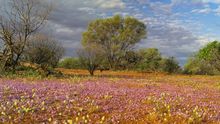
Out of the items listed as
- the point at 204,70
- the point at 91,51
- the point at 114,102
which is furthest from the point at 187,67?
the point at 114,102

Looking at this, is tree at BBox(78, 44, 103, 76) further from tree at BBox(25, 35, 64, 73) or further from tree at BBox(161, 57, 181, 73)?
tree at BBox(161, 57, 181, 73)

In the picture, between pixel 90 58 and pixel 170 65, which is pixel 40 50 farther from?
pixel 170 65

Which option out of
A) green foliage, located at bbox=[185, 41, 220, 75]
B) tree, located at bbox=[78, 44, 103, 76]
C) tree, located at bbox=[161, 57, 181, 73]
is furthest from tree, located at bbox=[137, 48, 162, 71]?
tree, located at bbox=[78, 44, 103, 76]

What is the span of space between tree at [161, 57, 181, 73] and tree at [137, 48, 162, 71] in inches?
53.7

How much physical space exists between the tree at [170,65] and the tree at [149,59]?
4.48 feet

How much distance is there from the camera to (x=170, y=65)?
83.9m

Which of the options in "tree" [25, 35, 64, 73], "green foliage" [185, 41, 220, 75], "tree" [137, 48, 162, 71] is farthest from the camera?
"tree" [137, 48, 162, 71]

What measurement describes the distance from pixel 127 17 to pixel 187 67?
19351 mm

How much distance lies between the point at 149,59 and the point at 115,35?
10.4 meters

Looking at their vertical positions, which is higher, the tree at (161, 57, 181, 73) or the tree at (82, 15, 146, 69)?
the tree at (82, 15, 146, 69)

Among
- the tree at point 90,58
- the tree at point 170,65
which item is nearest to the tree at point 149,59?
the tree at point 170,65

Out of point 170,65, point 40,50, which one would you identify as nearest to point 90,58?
point 40,50

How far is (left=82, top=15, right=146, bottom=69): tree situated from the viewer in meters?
89.6

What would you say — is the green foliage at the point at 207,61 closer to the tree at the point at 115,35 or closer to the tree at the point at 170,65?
the tree at the point at 170,65
